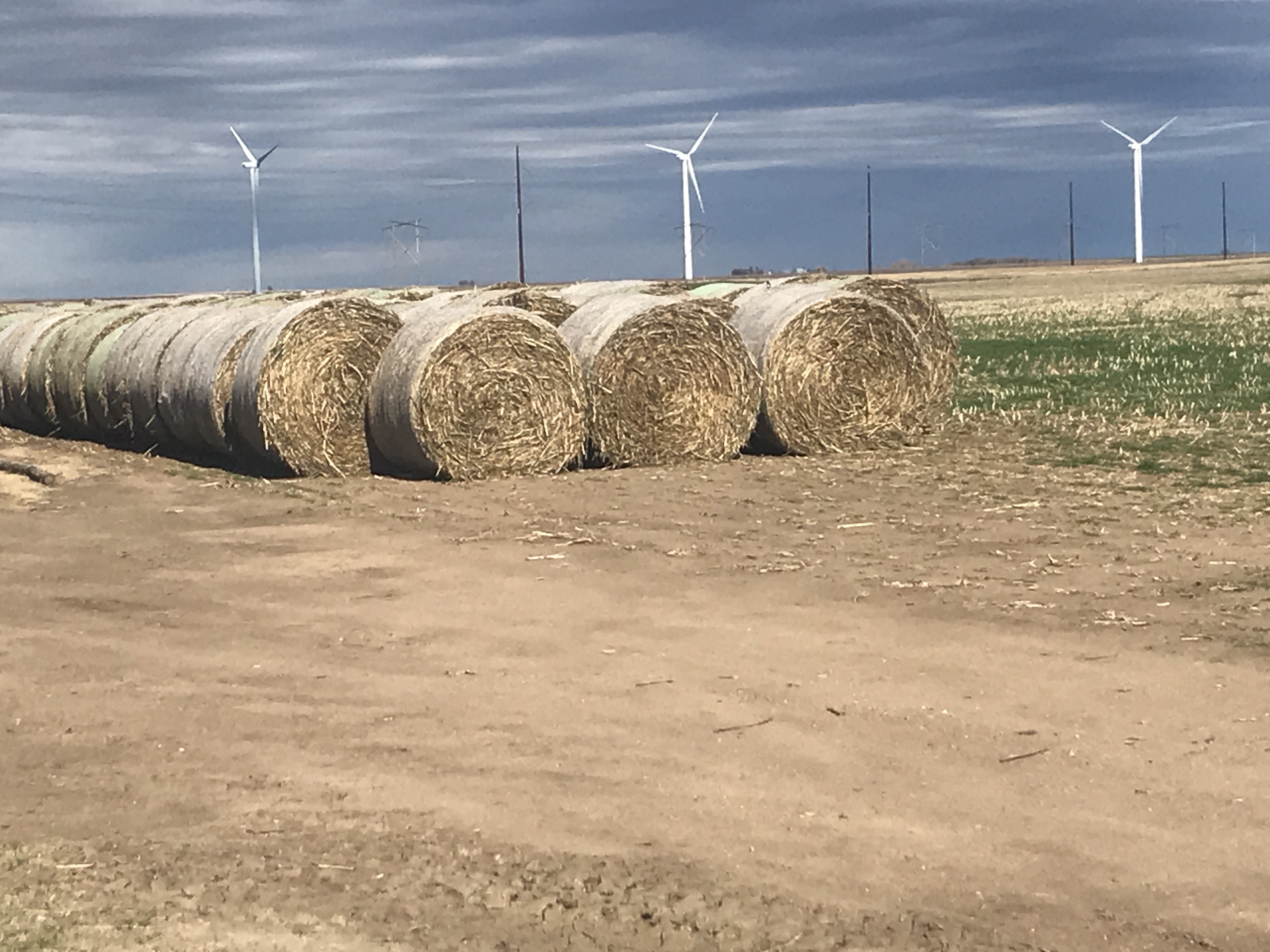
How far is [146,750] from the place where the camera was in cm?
645

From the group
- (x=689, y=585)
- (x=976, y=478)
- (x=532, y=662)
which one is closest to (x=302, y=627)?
(x=532, y=662)

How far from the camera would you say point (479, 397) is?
47.1ft

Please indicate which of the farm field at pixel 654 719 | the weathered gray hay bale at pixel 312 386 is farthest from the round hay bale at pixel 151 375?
the farm field at pixel 654 719

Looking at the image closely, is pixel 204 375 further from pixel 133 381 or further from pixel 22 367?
pixel 22 367

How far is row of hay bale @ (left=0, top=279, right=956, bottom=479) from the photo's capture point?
14.5 metres

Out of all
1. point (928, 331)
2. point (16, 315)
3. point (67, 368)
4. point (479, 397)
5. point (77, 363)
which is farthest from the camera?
point (16, 315)

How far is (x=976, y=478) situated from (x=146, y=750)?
8.17m

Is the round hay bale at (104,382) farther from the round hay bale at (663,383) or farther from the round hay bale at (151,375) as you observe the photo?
the round hay bale at (663,383)

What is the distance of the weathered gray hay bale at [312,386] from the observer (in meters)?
14.9

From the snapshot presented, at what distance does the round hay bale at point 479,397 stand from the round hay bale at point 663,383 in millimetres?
323

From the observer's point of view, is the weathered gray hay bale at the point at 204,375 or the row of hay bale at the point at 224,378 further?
the weathered gray hay bale at the point at 204,375

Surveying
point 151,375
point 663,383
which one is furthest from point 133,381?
point 663,383

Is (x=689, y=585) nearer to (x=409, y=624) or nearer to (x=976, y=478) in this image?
(x=409, y=624)

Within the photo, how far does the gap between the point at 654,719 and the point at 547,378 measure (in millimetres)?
8248
